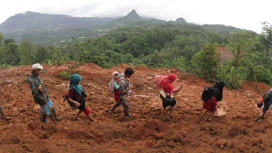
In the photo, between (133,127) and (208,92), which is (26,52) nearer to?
(133,127)

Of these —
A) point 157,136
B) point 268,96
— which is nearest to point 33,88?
point 157,136

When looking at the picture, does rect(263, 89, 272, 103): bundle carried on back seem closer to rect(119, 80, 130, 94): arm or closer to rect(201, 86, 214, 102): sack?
rect(201, 86, 214, 102): sack

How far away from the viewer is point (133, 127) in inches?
180

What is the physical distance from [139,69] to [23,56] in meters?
26.4

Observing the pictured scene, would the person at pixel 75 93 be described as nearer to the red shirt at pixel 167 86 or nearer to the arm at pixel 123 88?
the arm at pixel 123 88

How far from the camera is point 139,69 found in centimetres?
994

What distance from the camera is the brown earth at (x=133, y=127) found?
3705 mm

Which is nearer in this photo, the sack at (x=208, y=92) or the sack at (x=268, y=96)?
the sack at (x=268, y=96)

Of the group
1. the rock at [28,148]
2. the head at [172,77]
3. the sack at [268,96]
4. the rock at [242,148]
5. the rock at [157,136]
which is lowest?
the rock at [157,136]

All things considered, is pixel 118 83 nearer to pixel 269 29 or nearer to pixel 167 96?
pixel 167 96

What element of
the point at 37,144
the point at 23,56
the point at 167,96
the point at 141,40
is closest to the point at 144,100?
the point at 167,96

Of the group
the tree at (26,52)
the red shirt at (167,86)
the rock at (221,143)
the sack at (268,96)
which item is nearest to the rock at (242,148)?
the rock at (221,143)

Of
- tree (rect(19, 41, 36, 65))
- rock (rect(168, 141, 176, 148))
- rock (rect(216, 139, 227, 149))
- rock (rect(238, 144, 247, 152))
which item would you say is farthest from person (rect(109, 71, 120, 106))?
tree (rect(19, 41, 36, 65))

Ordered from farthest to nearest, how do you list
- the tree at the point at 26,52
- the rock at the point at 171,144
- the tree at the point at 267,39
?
the tree at the point at 26,52
the tree at the point at 267,39
the rock at the point at 171,144
